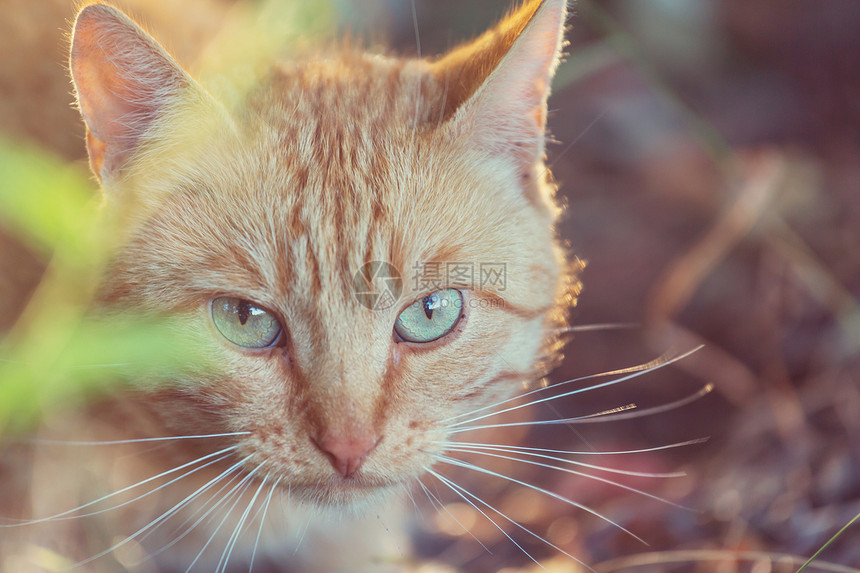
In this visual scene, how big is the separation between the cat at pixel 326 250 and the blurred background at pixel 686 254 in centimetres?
20

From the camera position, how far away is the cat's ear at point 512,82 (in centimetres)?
121

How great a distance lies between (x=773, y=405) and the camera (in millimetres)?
1879

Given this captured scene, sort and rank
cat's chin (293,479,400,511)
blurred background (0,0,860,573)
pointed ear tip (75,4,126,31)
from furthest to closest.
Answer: blurred background (0,0,860,573) → cat's chin (293,479,400,511) → pointed ear tip (75,4,126,31)

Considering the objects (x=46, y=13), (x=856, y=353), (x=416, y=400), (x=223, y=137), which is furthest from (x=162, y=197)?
(x=856, y=353)

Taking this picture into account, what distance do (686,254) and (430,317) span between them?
5.14ft

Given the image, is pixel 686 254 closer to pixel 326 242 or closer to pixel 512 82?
pixel 512 82

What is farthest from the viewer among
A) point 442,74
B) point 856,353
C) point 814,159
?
point 814,159

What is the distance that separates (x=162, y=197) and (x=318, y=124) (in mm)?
335

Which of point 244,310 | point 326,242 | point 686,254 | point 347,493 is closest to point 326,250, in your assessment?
point 326,242

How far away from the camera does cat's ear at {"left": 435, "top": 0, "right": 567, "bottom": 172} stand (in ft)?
3.97

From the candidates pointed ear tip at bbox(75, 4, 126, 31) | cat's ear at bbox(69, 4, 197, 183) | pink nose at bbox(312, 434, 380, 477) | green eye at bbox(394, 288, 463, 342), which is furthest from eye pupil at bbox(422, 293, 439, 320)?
pointed ear tip at bbox(75, 4, 126, 31)

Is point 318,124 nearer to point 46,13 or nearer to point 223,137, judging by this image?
point 223,137

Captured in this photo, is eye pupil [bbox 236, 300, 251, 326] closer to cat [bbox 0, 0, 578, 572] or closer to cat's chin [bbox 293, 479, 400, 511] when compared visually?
cat [bbox 0, 0, 578, 572]

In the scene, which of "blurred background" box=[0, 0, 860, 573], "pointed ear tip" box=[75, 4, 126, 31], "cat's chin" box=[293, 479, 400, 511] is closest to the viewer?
"pointed ear tip" box=[75, 4, 126, 31]
